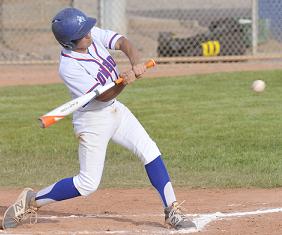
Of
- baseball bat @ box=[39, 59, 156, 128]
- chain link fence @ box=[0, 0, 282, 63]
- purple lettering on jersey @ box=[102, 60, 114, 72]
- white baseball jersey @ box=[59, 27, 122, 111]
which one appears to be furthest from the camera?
chain link fence @ box=[0, 0, 282, 63]

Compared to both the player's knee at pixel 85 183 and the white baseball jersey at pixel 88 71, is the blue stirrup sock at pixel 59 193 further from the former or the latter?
→ the white baseball jersey at pixel 88 71

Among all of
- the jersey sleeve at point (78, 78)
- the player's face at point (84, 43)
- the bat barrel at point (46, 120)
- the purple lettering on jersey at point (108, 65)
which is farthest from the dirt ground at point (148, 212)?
Answer: the player's face at point (84, 43)

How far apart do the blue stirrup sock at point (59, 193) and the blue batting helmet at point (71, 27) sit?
3.47ft

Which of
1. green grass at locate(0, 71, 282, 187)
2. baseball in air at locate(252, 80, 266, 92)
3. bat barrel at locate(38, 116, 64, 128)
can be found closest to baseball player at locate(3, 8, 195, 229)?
bat barrel at locate(38, 116, 64, 128)

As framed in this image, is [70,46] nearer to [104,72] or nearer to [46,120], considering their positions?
[104,72]

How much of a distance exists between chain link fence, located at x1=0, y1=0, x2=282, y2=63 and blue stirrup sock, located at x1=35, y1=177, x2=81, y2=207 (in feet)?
31.9

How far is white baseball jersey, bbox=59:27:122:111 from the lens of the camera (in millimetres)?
6379

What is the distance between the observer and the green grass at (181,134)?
9.16m

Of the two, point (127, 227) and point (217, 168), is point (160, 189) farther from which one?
point (217, 168)

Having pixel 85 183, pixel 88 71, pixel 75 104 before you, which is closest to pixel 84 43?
pixel 88 71

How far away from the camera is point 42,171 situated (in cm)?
949

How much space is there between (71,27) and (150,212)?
1.88 m

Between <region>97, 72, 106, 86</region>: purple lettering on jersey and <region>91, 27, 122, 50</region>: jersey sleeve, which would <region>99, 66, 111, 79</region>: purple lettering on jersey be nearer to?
<region>97, 72, 106, 86</region>: purple lettering on jersey

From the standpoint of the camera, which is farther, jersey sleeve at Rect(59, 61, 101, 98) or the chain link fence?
the chain link fence
